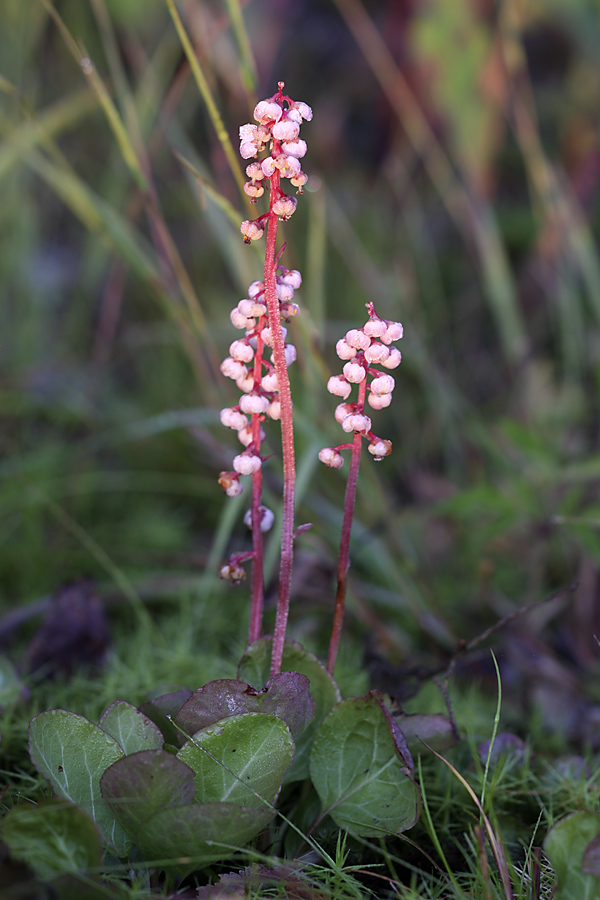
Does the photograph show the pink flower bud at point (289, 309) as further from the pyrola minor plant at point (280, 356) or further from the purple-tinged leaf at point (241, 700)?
the purple-tinged leaf at point (241, 700)

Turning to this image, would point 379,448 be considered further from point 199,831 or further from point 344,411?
point 199,831

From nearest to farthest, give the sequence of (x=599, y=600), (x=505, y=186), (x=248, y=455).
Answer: (x=248, y=455)
(x=599, y=600)
(x=505, y=186)

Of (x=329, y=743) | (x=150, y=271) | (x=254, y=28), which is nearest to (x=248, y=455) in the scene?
(x=329, y=743)

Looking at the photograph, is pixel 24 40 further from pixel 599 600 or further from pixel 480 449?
pixel 599 600

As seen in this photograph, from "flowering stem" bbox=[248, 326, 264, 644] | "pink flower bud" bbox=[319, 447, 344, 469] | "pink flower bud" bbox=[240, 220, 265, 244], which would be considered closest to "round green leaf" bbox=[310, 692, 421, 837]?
"flowering stem" bbox=[248, 326, 264, 644]

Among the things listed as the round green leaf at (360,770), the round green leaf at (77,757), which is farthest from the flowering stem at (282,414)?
the round green leaf at (77,757)

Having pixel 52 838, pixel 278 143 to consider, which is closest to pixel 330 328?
pixel 278 143

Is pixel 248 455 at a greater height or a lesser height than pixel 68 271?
lesser
